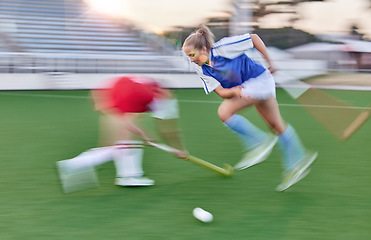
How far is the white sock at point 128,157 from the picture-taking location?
283 centimetres

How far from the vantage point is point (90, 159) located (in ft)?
9.03

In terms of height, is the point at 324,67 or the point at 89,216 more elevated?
the point at 89,216

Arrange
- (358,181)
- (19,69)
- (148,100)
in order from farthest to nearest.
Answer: (19,69), (358,181), (148,100)

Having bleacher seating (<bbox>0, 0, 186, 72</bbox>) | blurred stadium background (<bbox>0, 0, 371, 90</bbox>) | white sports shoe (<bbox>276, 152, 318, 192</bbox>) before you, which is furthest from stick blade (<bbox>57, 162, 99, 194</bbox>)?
bleacher seating (<bbox>0, 0, 186, 72</bbox>)

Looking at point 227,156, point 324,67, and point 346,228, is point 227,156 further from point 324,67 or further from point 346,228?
point 324,67

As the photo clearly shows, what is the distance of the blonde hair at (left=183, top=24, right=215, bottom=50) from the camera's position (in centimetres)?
270

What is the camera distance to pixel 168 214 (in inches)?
96.1

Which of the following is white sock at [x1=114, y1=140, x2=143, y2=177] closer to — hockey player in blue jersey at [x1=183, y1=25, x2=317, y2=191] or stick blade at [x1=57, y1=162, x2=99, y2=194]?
stick blade at [x1=57, y1=162, x2=99, y2=194]

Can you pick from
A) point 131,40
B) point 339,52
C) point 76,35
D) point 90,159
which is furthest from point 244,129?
point 339,52

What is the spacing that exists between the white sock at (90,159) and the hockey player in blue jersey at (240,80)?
2.79 ft

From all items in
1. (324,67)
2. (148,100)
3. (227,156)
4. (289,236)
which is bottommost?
(324,67)

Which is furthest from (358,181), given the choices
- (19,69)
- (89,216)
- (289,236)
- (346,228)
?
(19,69)

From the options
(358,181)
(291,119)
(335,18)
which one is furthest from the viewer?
(335,18)

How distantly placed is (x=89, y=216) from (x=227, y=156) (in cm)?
174
